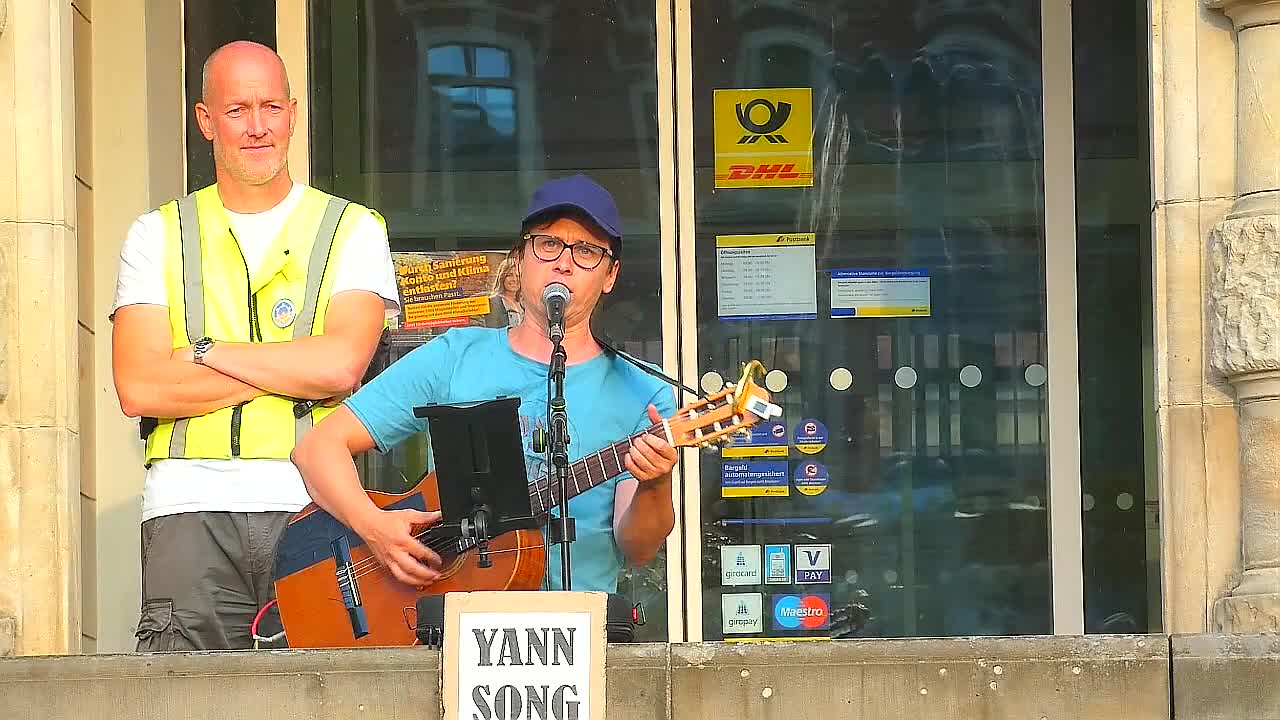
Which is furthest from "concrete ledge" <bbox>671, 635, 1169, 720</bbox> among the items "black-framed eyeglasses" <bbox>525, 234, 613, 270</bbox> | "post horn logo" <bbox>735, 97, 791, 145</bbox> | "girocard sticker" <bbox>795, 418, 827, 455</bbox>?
"post horn logo" <bbox>735, 97, 791, 145</bbox>

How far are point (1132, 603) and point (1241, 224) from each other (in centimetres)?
285

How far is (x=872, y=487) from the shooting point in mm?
9797

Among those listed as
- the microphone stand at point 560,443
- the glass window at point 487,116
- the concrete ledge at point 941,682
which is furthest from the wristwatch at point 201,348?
the concrete ledge at point 941,682

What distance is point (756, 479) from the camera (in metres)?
9.79

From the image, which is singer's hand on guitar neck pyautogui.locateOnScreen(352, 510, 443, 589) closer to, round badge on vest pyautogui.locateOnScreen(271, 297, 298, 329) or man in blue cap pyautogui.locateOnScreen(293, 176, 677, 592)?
man in blue cap pyautogui.locateOnScreen(293, 176, 677, 592)

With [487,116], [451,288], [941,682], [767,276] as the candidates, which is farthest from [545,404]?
[941,682]

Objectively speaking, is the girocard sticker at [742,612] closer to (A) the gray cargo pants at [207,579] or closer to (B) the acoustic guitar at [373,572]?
(B) the acoustic guitar at [373,572]

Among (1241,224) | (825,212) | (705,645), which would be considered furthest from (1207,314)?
(825,212)

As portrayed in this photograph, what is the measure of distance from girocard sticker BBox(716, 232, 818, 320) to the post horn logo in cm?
43

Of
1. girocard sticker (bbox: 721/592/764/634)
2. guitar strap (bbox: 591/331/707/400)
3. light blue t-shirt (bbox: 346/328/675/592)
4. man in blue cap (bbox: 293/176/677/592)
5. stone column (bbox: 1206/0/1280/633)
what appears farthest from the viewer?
girocard sticker (bbox: 721/592/764/634)

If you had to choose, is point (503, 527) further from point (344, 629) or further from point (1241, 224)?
point (1241, 224)

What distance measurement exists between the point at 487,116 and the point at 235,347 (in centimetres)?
229

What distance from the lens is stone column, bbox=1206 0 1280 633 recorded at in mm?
7230

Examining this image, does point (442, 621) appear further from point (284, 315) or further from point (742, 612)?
point (742, 612)
